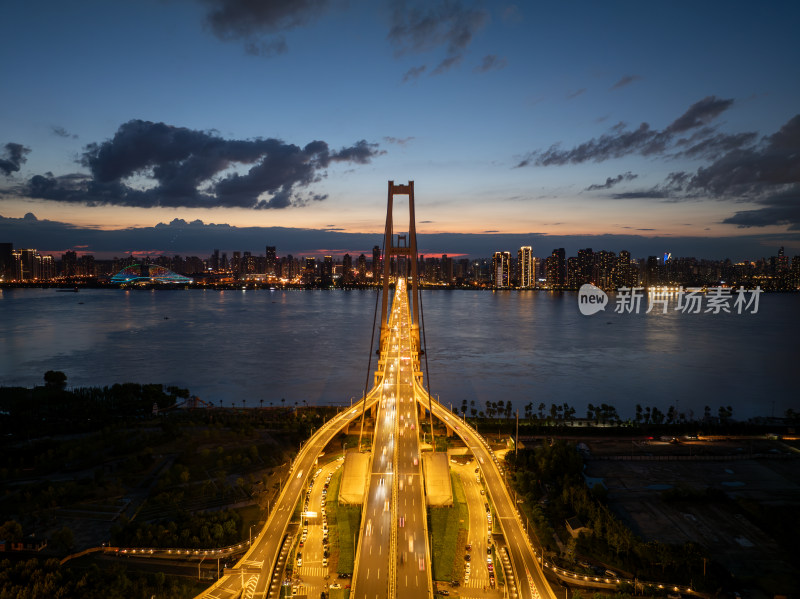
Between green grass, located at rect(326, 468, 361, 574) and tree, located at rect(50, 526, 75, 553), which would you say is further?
tree, located at rect(50, 526, 75, 553)

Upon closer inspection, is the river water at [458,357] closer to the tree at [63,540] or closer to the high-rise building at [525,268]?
the tree at [63,540]

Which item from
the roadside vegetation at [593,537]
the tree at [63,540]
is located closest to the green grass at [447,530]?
the roadside vegetation at [593,537]

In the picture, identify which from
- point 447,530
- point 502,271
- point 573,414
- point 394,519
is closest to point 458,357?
point 573,414

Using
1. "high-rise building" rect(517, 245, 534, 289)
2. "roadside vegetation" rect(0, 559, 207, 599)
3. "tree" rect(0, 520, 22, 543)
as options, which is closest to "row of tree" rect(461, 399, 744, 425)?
"roadside vegetation" rect(0, 559, 207, 599)

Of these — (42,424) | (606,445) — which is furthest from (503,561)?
(42,424)

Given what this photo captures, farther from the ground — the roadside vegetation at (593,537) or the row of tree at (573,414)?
the roadside vegetation at (593,537)

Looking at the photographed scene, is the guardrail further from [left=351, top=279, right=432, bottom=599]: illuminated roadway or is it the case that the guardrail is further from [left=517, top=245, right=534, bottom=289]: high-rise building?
[left=517, top=245, right=534, bottom=289]: high-rise building
